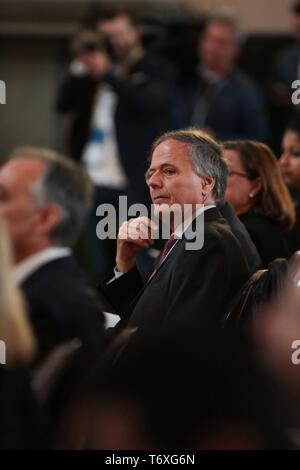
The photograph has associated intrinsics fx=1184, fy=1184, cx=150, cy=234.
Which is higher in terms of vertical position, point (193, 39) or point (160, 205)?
point (193, 39)

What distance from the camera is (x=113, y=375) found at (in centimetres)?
308

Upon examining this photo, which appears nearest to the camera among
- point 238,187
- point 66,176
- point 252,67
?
point 66,176

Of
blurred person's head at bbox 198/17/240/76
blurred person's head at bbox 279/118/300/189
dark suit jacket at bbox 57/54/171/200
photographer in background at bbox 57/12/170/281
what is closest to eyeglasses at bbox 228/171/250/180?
blurred person's head at bbox 279/118/300/189

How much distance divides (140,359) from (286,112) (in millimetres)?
5252

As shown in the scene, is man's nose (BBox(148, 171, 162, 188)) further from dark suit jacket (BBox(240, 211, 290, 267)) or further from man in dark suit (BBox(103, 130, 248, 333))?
dark suit jacket (BBox(240, 211, 290, 267))

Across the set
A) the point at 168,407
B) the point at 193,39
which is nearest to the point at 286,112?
the point at 193,39

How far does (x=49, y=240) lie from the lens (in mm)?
3369

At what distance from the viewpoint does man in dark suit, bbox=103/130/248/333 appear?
154 inches

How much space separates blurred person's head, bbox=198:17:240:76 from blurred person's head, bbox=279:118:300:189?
248 centimetres

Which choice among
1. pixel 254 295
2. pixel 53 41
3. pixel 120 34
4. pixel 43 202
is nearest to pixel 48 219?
pixel 43 202

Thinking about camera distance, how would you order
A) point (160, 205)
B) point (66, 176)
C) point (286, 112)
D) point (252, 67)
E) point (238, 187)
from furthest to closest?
1. point (252, 67)
2. point (286, 112)
3. point (238, 187)
4. point (160, 205)
5. point (66, 176)

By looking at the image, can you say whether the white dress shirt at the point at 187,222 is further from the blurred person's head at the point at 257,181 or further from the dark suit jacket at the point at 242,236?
the blurred person's head at the point at 257,181

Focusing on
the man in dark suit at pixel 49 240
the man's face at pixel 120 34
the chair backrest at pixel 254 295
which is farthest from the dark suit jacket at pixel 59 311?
the man's face at pixel 120 34
